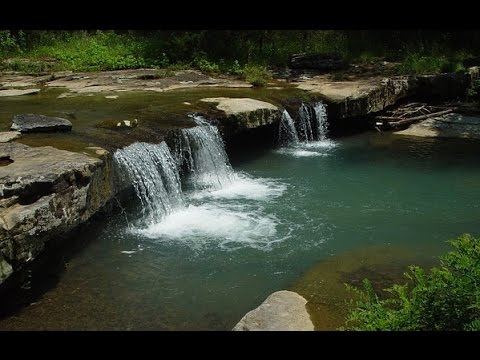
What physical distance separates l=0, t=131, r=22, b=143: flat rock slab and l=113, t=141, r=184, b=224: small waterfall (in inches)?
60.0

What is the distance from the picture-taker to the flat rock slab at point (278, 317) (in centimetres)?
408

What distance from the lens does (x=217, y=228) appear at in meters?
7.21

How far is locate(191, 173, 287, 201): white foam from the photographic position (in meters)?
8.66

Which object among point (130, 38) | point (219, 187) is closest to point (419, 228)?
point (219, 187)

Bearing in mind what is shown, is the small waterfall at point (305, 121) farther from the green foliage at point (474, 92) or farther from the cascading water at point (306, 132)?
the green foliage at point (474, 92)

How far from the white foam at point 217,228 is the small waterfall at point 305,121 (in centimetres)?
449

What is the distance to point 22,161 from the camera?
6027 mm

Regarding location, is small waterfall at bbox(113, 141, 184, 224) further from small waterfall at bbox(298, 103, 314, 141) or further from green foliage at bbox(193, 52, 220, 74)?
green foliage at bbox(193, 52, 220, 74)

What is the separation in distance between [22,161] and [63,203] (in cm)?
90

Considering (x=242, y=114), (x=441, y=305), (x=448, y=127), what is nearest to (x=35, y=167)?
(x=441, y=305)

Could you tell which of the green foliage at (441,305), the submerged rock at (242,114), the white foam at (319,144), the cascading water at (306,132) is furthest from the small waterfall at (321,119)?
the green foliage at (441,305)

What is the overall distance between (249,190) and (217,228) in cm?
189

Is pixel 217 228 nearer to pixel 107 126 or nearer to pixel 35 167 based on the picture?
pixel 35 167
